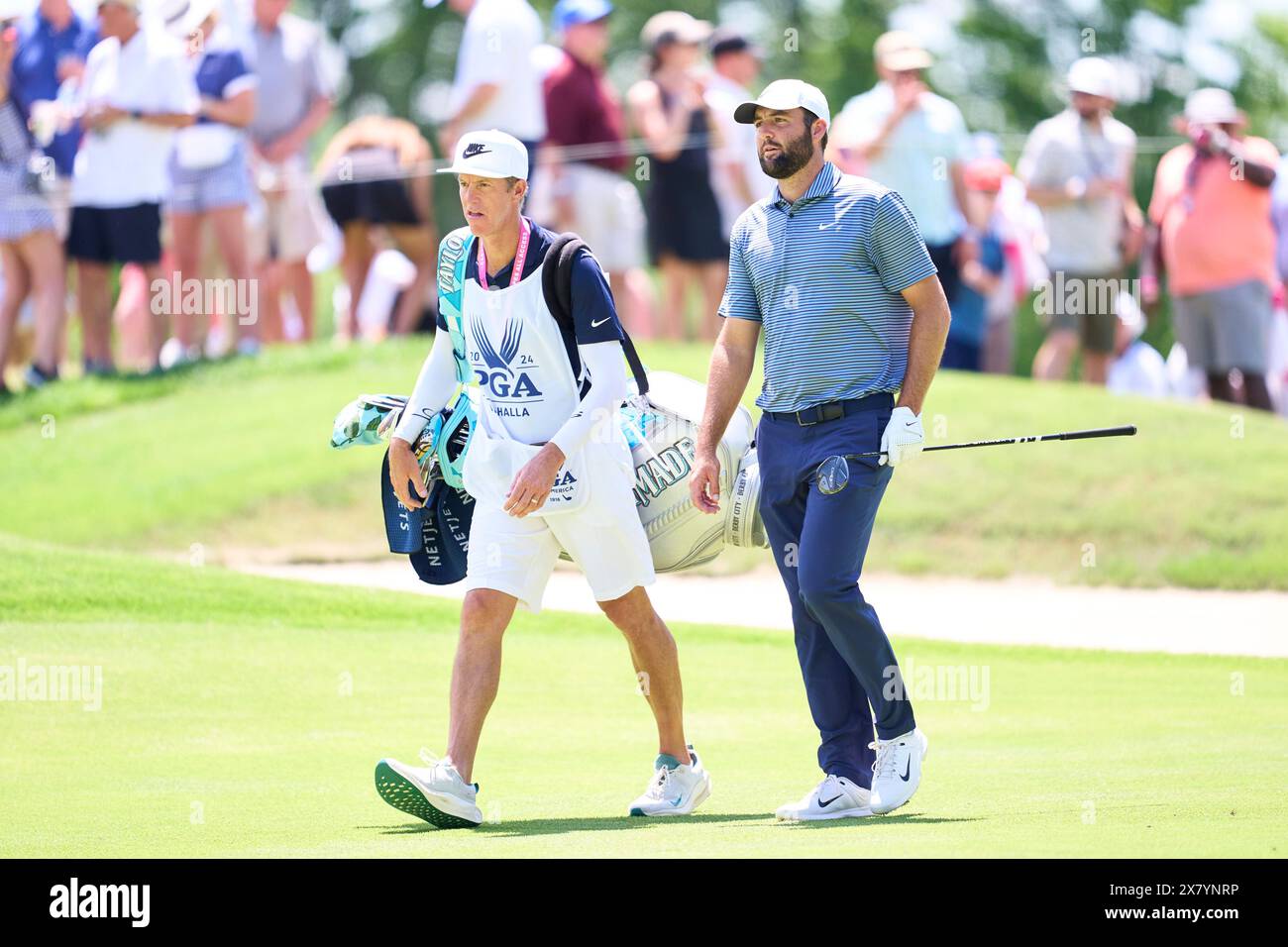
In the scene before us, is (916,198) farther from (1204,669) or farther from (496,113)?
(1204,669)

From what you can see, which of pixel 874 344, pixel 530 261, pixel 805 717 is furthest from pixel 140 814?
pixel 805 717

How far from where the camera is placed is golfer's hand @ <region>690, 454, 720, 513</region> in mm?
7977

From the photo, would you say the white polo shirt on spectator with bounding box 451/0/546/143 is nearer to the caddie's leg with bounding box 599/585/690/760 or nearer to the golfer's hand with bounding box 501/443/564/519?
the caddie's leg with bounding box 599/585/690/760

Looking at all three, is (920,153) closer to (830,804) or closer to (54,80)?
(54,80)

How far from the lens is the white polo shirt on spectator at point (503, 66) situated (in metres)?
17.1

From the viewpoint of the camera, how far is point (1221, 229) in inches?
701

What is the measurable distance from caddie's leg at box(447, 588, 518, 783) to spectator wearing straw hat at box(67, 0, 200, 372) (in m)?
10.5

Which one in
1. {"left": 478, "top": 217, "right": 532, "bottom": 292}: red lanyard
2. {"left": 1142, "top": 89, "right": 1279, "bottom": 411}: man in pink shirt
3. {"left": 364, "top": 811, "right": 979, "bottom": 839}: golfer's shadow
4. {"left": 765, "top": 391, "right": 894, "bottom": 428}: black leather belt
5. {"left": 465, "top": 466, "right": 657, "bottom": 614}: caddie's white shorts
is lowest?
{"left": 364, "top": 811, "right": 979, "bottom": 839}: golfer's shadow

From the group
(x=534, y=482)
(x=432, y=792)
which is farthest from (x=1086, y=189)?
(x=432, y=792)

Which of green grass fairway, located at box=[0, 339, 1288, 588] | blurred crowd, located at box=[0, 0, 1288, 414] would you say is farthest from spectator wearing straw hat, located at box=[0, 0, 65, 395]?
green grass fairway, located at box=[0, 339, 1288, 588]

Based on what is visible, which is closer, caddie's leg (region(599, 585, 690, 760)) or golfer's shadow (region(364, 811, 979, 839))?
golfer's shadow (region(364, 811, 979, 839))

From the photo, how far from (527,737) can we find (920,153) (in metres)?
8.98

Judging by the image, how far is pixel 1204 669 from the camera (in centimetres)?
1245

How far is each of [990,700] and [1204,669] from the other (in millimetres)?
1857
